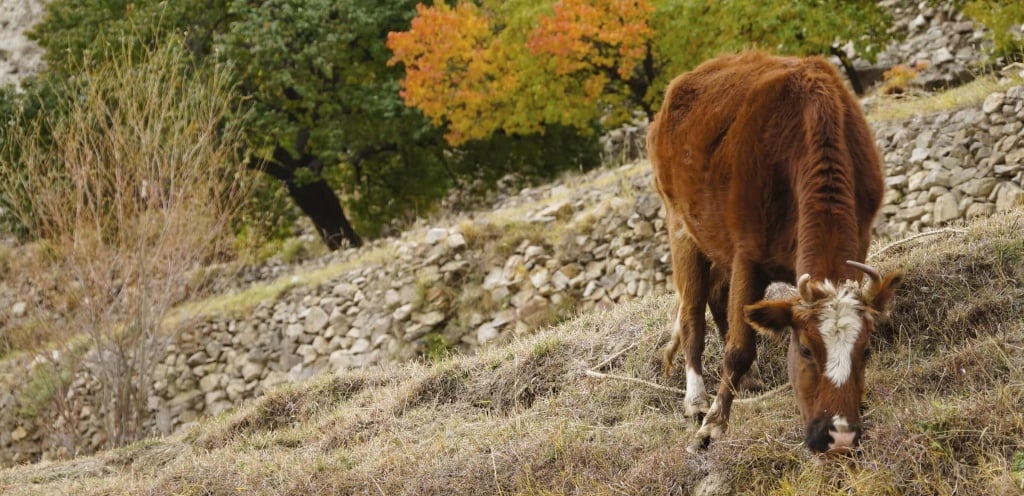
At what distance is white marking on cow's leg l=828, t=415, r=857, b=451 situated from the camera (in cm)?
460

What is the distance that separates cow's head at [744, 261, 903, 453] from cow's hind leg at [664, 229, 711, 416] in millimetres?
1508

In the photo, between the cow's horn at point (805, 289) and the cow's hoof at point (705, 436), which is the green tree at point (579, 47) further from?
the cow's horn at point (805, 289)

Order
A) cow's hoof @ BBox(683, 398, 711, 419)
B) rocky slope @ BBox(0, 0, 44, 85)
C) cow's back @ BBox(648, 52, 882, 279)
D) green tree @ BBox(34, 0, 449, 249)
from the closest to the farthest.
Answer: cow's back @ BBox(648, 52, 882, 279), cow's hoof @ BBox(683, 398, 711, 419), green tree @ BBox(34, 0, 449, 249), rocky slope @ BBox(0, 0, 44, 85)

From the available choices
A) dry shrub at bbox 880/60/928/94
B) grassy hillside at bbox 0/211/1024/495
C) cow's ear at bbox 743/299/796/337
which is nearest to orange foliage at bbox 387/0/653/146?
dry shrub at bbox 880/60/928/94

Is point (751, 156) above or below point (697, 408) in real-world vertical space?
above

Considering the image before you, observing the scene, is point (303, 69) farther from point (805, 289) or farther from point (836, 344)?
point (836, 344)

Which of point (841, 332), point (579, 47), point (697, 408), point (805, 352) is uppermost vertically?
point (579, 47)

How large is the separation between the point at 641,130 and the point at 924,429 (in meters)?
17.0

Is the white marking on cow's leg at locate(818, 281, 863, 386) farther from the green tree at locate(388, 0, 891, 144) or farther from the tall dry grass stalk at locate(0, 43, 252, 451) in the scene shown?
the green tree at locate(388, 0, 891, 144)

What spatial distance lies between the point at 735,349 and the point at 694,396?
0.82 meters

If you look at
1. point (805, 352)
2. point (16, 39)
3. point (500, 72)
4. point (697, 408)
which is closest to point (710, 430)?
point (697, 408)

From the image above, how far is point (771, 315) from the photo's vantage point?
4.79m

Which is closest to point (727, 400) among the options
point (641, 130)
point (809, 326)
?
point (809, 326)

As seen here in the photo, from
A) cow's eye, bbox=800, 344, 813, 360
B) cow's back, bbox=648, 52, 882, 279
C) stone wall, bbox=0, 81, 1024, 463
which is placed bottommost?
stone wall, bbox=0, 81, 1024, 463
